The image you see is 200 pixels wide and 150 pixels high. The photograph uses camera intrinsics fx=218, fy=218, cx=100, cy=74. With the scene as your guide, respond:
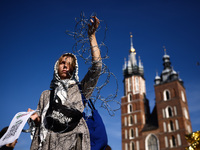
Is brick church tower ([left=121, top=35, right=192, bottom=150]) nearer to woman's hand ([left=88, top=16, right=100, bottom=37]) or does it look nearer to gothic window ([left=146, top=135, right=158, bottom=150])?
gothic window ([left=146, top=135, right=158, bottom=150])

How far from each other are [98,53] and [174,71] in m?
29.6

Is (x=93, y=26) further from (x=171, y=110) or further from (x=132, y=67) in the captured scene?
(x=132, y=67)

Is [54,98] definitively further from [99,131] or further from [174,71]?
[174,71]

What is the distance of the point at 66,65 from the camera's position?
161cm

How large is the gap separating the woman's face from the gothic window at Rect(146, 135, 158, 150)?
2605 cm

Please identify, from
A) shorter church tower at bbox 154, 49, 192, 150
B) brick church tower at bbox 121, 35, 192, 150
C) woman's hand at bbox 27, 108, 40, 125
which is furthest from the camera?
brick church tower at bbox 121, 35, 192, 150

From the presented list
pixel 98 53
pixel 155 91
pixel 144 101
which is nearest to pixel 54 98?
pixel 98 53

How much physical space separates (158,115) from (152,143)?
3.44 meters

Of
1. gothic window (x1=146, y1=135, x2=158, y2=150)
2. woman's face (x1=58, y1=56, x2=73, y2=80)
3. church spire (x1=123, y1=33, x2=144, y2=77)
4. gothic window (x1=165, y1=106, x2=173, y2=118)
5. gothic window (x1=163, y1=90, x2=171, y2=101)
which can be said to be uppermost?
church spire (x1=123, y1=33, x2=144, y2=77)

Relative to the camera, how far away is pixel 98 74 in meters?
1.47

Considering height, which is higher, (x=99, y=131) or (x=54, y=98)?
(x=54, y=98)

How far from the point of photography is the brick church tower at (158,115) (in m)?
25.1

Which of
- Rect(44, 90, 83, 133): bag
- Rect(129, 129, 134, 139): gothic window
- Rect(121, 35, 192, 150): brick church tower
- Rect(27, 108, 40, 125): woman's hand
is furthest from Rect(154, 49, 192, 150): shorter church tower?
Rect(27, 108, 40, 125): woman's hand

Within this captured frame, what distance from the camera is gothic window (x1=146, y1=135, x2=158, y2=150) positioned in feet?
83.5
